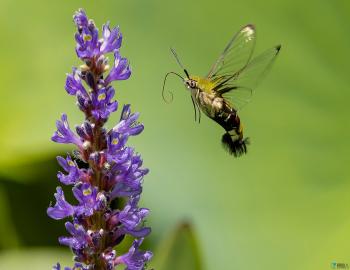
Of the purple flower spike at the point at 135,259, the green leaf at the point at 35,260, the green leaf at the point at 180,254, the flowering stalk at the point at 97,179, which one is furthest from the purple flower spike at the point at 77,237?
the green leaf at the point at 35,260

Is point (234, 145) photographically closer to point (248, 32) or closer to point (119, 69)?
point (248, 32)

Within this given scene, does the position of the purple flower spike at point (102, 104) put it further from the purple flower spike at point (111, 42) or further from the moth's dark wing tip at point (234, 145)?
the moth's dark wing tip at point (234, 145)

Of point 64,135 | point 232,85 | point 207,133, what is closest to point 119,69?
point 64,135

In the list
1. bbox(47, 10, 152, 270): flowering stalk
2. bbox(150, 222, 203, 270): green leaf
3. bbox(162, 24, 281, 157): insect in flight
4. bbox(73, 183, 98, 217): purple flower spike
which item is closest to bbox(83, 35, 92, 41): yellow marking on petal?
bbox(47, 10, 152, 270): flowering stalk

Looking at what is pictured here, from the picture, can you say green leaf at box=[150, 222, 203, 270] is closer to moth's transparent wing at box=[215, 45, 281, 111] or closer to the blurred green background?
moth's transparent wing at box=[215, 45, 281, 111]

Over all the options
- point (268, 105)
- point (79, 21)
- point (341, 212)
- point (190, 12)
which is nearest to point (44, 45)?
point (190, 12)

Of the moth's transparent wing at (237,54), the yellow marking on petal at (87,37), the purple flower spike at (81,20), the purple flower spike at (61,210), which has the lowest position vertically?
the purple flower spike at (61,210)
